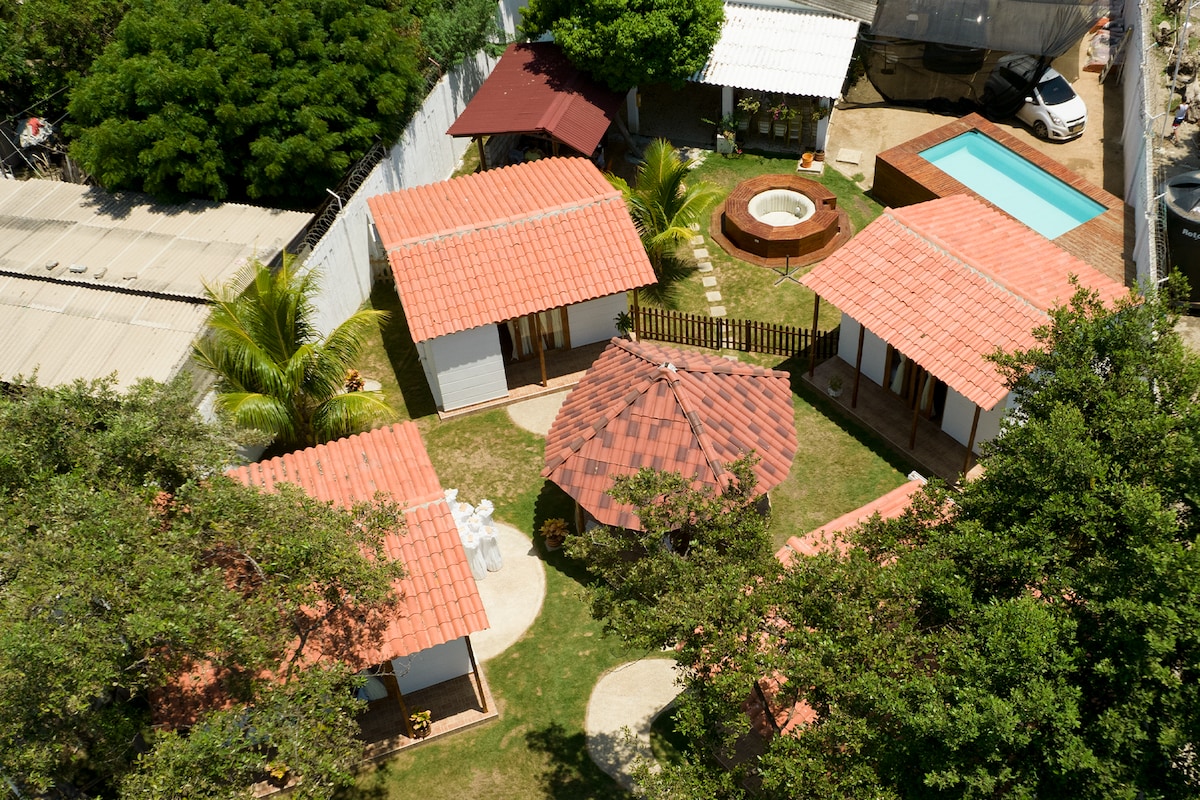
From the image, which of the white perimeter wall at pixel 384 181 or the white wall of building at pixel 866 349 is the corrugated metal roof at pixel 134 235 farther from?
the white wall of building at pixel 866 349

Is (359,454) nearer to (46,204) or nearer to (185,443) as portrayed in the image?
(185,443)

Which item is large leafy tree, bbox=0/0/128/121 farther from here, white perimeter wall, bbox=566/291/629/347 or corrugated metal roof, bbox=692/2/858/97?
corrugated metal roof, bbox=692/2/858/97

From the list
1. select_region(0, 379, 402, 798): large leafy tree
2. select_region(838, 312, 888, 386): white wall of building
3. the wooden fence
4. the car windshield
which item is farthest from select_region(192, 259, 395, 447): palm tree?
the car windshield

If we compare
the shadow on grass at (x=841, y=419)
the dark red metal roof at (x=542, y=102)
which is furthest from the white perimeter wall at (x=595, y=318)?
the dark red metal roof at (x=542, y=102)

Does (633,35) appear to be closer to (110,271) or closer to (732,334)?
(732,334)

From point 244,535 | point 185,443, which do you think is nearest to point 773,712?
point 244,535

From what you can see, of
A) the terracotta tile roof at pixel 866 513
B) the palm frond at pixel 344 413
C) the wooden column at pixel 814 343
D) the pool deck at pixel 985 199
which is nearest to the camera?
the terracotta tile roof at pixel 866 513
